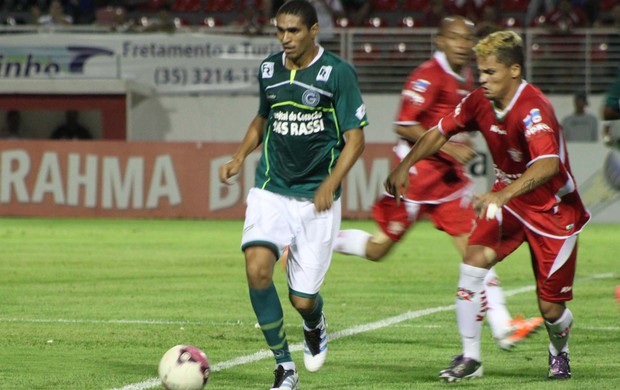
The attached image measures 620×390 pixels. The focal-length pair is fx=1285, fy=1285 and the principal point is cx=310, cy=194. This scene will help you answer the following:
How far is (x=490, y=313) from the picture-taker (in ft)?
27.5

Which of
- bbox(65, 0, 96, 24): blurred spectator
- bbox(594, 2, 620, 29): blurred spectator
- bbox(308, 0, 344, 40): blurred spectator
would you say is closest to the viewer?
bbox(594, 2, 620, 29): blurred spectator

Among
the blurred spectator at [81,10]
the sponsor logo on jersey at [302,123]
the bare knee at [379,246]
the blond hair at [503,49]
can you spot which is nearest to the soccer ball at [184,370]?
the sponsor logo on jersey at [302,123]

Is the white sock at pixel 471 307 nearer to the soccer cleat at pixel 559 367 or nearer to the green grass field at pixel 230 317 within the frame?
the green grass field at pixel 230 317

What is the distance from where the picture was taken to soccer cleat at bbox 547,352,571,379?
24.1 ft

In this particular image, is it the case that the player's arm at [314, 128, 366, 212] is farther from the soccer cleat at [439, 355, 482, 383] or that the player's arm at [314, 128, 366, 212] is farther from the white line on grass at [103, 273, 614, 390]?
the white line on grass at [103, 273, 614, 390]

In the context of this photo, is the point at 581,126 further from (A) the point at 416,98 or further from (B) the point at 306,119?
(B) the point at 306,119

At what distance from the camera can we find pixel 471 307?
24.0 feet

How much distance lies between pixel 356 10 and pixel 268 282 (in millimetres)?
19568

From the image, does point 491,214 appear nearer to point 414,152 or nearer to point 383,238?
point 414,152

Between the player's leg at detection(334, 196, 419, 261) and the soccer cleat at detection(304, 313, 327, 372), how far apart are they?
2.20m

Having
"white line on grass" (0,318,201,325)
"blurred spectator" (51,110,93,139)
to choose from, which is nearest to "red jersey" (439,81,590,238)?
"white line on grass" (0,318,201,325)

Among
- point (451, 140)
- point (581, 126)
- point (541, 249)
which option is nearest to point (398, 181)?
point (541, 249)

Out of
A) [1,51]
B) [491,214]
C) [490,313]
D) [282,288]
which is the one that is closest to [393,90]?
[1,51]

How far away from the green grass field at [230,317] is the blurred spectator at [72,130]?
24.5ft
